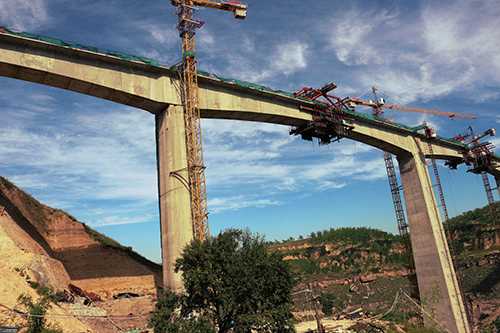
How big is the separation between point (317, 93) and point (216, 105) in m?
13.7

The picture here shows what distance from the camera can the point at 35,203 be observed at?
43500mm

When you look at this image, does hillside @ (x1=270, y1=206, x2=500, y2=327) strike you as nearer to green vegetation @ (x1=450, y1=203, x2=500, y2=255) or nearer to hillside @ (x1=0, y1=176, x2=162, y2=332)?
green vegetation @ (x1=450, y1=203, x2=500, y2=255)

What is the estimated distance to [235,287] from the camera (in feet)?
69.6

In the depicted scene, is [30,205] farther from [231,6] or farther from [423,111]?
[423,111]

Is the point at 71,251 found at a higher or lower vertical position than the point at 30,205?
lower

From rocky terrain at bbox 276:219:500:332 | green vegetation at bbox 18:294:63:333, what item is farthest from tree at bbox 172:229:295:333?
rocky terrain at bbox 276:219:500:332

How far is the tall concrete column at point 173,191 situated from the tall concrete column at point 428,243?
2977 centimetres

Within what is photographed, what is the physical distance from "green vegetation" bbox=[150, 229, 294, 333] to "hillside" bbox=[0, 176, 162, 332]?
11586mm

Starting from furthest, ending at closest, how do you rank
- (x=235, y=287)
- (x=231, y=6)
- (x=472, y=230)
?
1. (x=472, y=230)
2. (x=231, y=6)
3. (x=235, y=287)

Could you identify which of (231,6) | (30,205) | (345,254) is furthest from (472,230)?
(30,205)

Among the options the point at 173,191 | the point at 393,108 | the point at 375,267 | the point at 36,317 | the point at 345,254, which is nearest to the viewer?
the point at 36,317

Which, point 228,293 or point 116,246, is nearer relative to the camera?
point 228,293

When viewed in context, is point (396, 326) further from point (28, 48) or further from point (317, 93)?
point (28, 48)

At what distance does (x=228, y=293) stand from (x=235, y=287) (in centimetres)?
66
